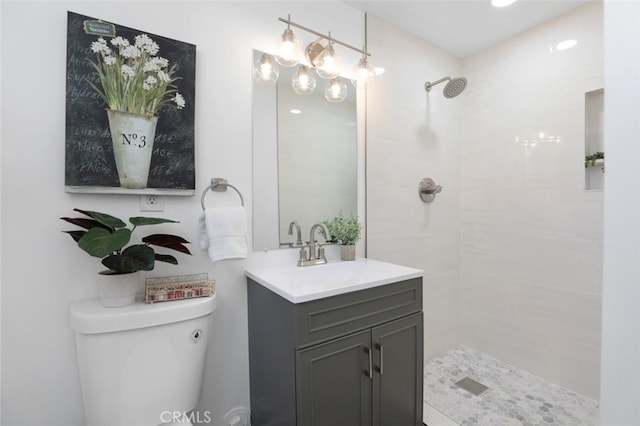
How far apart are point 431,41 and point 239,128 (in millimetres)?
1662

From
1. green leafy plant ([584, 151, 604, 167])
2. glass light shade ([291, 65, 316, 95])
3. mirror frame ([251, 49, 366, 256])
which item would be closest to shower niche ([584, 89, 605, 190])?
green leafy plant ([584, 151, 604, 167])

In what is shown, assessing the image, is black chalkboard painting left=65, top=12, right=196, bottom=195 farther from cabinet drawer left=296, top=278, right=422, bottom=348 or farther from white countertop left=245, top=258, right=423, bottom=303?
cabinet drawer left=296, top=278, right=422, bottom=348

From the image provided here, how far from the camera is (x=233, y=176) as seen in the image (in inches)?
55.7

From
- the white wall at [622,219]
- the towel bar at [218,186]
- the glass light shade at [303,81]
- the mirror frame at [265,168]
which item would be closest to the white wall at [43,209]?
the towel bar at [218,186]

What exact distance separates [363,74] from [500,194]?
4.47 feet

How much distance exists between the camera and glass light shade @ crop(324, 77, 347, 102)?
1.67 m

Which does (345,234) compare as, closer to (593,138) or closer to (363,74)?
(363,74)

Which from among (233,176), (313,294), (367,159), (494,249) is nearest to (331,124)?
(367,159)

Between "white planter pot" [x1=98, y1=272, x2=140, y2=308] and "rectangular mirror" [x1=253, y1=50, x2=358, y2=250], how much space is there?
58 centimetres

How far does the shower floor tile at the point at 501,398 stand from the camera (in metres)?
1.62

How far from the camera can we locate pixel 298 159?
64.1 inches

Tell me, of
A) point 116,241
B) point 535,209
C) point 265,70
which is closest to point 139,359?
point 116,241

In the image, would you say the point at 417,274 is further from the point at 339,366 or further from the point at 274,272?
the point at 274,272

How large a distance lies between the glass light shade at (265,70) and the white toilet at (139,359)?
3.54 feet
